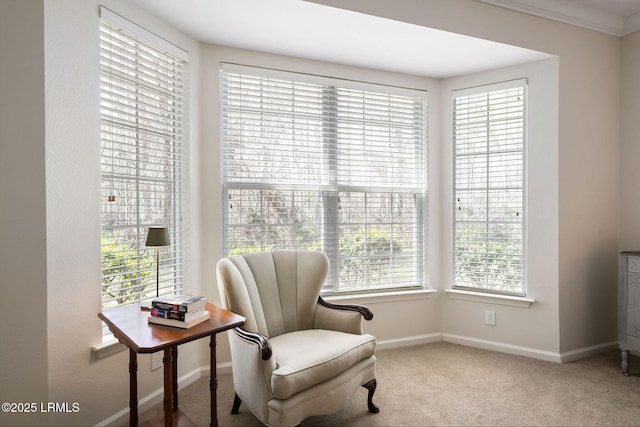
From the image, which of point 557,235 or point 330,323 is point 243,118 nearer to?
point 330,323

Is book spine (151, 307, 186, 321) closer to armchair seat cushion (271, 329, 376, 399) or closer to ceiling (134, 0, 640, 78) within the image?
armchair seat cushion (271, 329, 376, 399)

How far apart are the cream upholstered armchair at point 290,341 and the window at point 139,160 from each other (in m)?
0.55

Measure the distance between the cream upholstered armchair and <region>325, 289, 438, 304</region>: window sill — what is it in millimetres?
613

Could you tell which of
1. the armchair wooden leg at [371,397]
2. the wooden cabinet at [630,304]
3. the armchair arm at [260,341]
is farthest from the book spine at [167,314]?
the wooden cabinet at [630,304]

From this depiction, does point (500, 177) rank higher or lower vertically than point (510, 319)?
higher

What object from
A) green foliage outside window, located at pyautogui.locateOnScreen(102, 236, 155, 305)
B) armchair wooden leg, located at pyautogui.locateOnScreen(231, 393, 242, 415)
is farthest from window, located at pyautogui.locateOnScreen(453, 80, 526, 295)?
green foliage outside window, located at pyautogui.locateOnScreen(102, 236, 155, 305)

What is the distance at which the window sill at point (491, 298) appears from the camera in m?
3.21

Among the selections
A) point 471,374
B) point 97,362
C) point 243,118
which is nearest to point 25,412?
point 97,362

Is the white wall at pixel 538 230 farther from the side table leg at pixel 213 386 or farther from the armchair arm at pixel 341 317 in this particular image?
the side table leg at pixel 213 386

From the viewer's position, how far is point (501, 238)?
334 centimetres

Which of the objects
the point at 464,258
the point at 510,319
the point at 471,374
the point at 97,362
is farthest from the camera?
the point at 464,258

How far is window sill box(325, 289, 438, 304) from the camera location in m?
3.25

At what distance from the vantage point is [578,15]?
304 centimetres

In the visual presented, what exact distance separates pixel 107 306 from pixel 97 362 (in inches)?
11.9
